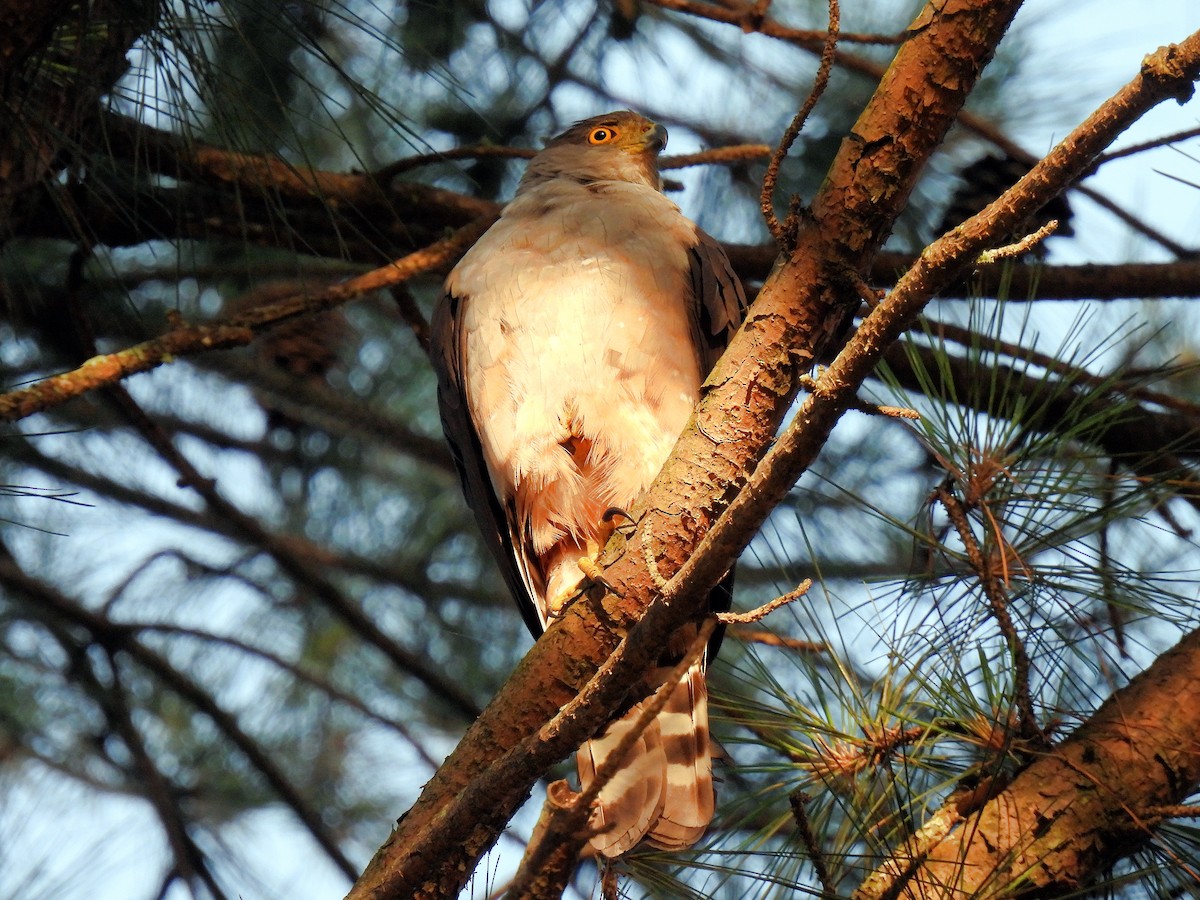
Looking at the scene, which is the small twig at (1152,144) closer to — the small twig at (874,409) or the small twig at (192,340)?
the small twig at (874,409)

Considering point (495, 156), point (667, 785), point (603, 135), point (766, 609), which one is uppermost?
point (603, 135)

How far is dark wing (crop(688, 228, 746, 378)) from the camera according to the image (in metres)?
3.19

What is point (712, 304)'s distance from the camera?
10.5 ft

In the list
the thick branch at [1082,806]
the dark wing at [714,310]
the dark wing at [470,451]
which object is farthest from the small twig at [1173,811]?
the dark wing at [470,451]

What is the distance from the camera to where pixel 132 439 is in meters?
5.64

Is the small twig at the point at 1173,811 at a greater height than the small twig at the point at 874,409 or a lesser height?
lesser

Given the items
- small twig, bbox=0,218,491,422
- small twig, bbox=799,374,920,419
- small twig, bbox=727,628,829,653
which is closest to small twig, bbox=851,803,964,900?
small twig, bbox=727,628,829,653

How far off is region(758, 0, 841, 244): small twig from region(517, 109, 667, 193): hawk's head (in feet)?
6.02

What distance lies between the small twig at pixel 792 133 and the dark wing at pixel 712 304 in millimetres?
1014

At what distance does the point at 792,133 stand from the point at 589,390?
4.15 ft

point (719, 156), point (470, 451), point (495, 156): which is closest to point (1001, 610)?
point (470, 451)

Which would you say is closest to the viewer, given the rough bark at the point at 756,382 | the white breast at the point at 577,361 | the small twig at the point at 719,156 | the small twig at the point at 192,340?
the rough bark at the point at 756,382

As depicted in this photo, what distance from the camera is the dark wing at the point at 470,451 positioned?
3.32 metres

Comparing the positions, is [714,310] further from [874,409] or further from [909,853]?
[909,853]
